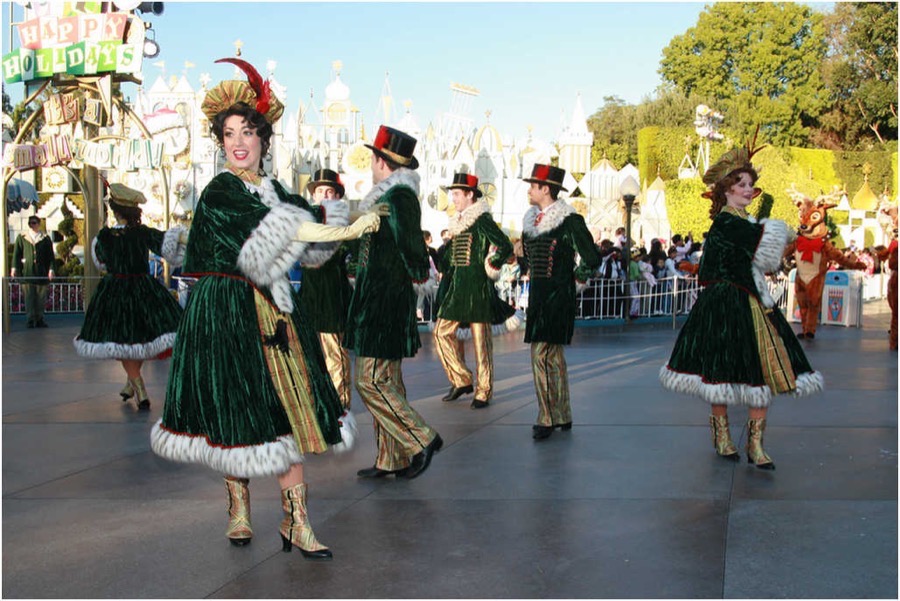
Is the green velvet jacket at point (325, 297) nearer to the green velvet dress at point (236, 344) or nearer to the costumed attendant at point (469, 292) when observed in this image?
the costumed attendant at point (469, 292)

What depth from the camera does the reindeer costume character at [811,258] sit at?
14383 millimetres

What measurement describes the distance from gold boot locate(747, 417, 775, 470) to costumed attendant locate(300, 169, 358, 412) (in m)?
3.27

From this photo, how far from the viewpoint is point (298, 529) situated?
4461 millimetres

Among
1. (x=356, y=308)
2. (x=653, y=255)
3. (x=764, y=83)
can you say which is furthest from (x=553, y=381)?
(x=764, y=83)

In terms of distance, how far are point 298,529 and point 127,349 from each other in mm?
4543

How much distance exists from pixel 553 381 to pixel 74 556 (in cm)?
389

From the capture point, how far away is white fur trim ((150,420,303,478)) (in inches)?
171

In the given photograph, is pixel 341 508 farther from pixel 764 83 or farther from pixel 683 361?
pixel 764 83

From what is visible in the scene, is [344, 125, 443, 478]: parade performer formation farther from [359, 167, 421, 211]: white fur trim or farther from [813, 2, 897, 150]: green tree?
[813, 2, 897, 150]: green tree

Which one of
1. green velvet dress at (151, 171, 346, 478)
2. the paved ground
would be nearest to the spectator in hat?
the paved ground

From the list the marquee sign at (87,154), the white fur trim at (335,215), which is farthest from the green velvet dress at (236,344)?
the marquee sign at (87,154)

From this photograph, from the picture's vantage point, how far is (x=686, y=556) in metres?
4.43

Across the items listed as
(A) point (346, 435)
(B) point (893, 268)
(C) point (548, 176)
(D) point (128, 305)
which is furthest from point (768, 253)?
(B) point (893, 268)

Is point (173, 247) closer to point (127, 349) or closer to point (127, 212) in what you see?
point (127, 212)
